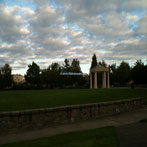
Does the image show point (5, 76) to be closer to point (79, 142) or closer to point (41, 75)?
point (41, 75)

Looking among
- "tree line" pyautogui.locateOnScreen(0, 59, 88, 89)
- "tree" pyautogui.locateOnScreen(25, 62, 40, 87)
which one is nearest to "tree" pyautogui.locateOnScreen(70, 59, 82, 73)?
"tree line" pyautogui.locateOnScreen(0, 59, 88, 89)

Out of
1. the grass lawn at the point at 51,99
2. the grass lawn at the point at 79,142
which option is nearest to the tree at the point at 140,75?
the grass lawn at the point at 51,99

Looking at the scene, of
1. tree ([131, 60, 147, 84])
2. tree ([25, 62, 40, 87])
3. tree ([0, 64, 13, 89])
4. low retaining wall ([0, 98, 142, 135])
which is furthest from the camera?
tree ([25, 62, 40, 87])

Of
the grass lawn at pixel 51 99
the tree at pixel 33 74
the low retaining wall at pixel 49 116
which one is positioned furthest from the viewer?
the tree at pixel 33 74

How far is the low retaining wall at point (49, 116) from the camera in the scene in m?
7.09

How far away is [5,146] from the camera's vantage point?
515cm

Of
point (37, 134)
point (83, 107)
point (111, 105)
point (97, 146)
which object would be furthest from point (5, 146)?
point (111, 105)

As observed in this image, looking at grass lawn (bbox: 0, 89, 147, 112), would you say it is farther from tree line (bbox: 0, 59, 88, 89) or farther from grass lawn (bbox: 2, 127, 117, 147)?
tree line (bbox: 0, 59, 88, 89)

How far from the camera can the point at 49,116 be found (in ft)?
26.2

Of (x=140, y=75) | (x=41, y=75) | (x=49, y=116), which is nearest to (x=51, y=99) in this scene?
(x=49, y=116)

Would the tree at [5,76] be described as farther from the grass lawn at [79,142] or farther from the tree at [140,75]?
the grass lawn at [79,142]

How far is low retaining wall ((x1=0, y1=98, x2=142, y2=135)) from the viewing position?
709cm

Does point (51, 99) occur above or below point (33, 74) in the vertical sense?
below

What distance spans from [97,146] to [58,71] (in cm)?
6871
